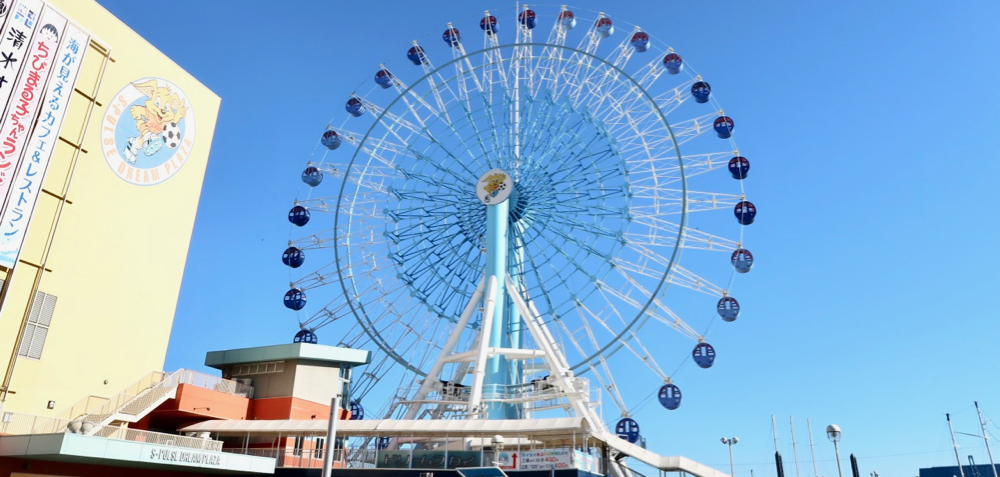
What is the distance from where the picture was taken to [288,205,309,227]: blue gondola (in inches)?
1548

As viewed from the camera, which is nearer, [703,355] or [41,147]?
[41,147]

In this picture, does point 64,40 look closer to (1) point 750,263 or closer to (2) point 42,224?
(2) point 42,224

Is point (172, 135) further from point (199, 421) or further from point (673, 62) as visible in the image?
point (673, 62)

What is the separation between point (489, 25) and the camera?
4016 centimetres

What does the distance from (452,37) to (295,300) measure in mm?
15940

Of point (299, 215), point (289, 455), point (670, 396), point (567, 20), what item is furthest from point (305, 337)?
point (567, 20)

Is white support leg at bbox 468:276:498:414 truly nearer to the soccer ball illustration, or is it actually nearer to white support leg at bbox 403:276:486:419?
white support leg at bbox 403:276:486:419

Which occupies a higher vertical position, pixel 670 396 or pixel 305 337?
pixel 305 337

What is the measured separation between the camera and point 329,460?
16.8 m

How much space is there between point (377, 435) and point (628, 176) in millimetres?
15773

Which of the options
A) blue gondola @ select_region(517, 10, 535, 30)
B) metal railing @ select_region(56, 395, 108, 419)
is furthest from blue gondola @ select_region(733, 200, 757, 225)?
metal railing @ select_region(56, 395, 108, 419)

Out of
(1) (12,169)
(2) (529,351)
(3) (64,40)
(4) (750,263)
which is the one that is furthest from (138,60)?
(4) (750,263)

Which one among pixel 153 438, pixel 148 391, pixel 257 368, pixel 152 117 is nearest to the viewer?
pixel 153 438

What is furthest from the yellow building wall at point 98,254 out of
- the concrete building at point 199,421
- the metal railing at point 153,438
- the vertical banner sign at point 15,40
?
the metal railing at point 153,438
